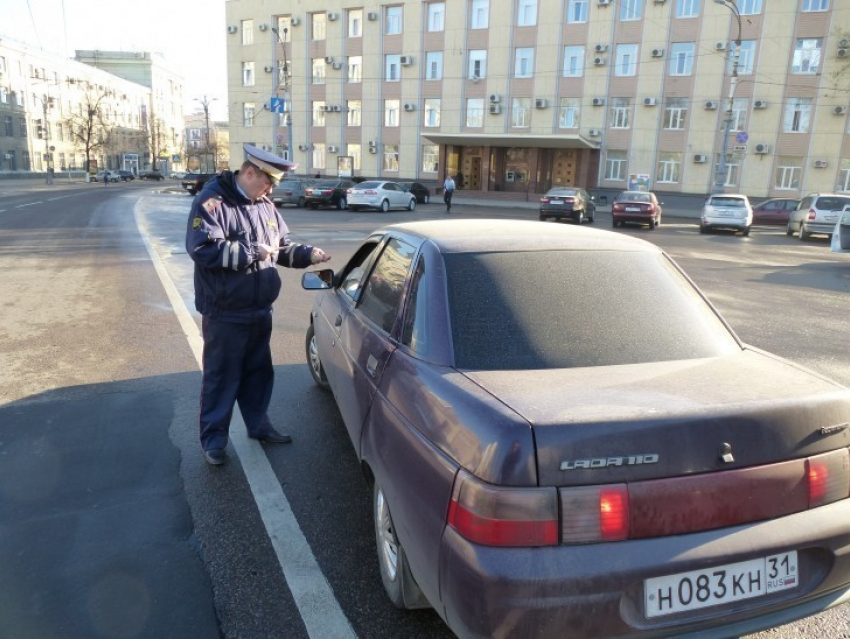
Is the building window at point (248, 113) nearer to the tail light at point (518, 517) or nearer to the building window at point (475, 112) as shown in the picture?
the building window at point (475, 112)

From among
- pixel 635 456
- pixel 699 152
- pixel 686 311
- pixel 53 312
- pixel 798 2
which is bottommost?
pixel 53 312

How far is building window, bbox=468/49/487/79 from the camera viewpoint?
4241cm

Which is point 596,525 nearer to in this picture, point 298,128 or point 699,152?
point 699,152

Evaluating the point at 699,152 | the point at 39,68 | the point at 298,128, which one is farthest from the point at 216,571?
the point at 39,68

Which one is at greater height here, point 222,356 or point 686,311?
point 686,311

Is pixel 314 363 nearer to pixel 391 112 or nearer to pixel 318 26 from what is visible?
pixel 391 112

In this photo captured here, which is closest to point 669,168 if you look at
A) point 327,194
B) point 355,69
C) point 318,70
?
point 327,194

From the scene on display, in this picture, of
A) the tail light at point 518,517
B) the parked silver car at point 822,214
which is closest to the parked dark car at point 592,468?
the tail light at point 518,517

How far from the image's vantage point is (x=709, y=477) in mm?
1916

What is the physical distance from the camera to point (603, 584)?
1.79 meters

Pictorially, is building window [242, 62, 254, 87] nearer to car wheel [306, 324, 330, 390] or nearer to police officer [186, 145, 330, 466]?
car wheel [306, 324, 330, 390]

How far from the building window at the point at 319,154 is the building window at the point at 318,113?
1623 mm

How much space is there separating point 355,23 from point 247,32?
34.0 ft

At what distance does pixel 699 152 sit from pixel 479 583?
40674 millimetres
